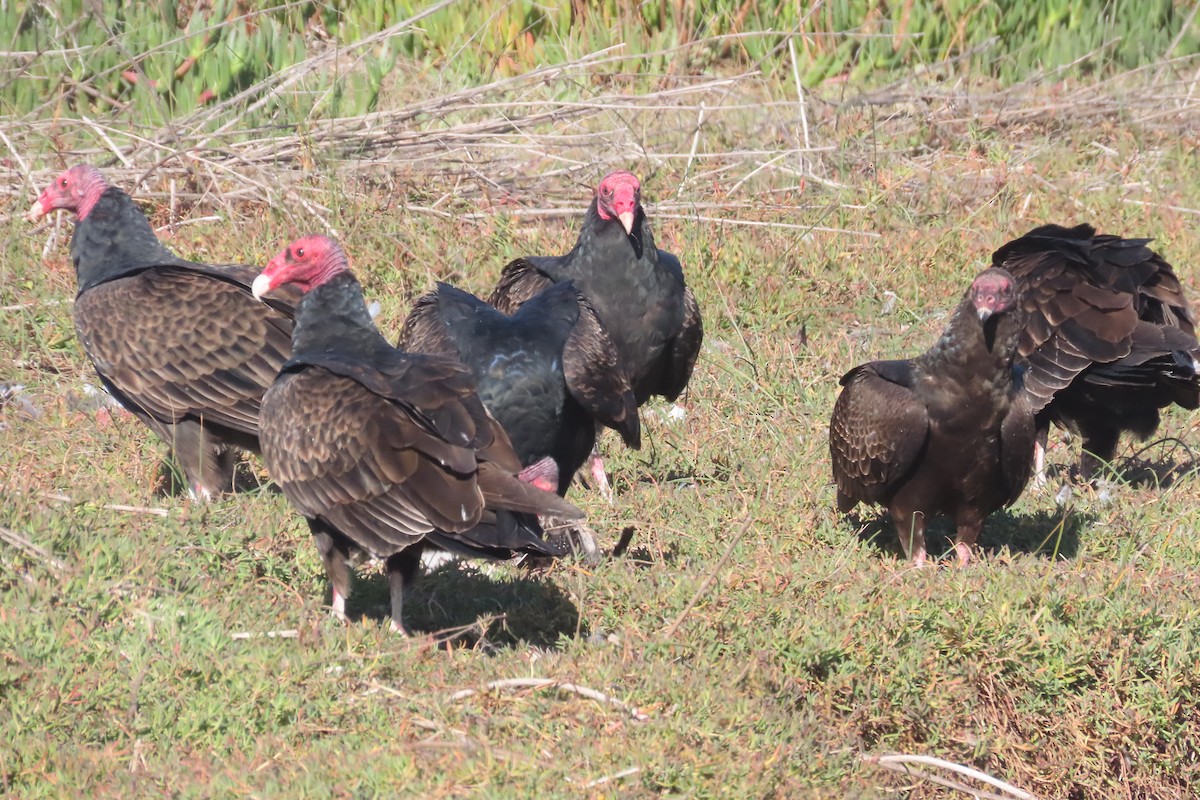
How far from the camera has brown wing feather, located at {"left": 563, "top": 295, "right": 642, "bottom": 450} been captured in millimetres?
4562

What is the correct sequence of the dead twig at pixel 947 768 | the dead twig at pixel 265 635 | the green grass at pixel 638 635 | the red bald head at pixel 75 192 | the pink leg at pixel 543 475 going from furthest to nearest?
the red bald head at pixel 75 192 < the pink leg at pixel 543 475 < the dead twig at pixel 265 635 < the dead twig at pixel 947 768 < the green grass at pixel 638 635

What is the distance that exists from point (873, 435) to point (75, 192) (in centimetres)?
327

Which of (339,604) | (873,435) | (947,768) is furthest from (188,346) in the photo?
(947,768)

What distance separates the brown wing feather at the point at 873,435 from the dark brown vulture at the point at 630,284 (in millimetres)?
825

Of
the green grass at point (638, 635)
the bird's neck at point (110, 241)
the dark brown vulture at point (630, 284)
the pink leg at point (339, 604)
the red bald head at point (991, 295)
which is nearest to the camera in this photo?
the green grass at point (638, 635)

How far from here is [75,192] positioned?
5.68 m

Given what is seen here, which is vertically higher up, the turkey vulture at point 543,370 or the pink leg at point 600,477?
the turkey vulture at point 543,370

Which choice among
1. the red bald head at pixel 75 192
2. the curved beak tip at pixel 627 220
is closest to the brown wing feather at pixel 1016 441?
the curved beak tip at pixel 627 220

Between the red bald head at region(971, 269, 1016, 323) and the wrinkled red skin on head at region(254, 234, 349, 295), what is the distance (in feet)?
6.33

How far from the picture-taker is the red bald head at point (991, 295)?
436cm

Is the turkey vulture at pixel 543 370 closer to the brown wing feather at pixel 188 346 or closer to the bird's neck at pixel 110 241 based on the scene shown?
the brown wing feather at pixel 188 346

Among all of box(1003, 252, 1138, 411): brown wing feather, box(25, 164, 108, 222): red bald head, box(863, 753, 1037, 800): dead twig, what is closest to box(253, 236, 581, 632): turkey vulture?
box(863, 753, 1037, 800): dead twig

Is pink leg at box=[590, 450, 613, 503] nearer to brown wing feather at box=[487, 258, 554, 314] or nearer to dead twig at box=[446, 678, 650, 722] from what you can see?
brown wing feather at box=[487, 258, 554, 314]

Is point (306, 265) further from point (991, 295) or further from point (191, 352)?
point (991, 295)
